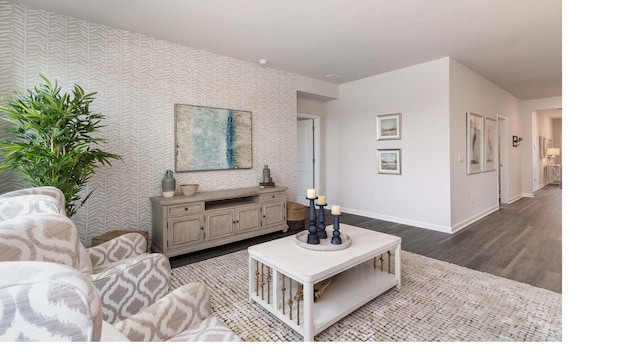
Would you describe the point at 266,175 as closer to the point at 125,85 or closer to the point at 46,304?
the point at 125,85

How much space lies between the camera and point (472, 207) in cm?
456

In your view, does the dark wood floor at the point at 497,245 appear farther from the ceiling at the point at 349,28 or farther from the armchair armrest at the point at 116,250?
the ceiling at the point at 349,28

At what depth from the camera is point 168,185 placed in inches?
126

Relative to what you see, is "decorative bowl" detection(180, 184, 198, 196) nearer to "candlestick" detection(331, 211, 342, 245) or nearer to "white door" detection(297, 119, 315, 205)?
"candlestick" detection(331, 211, 342, 245)

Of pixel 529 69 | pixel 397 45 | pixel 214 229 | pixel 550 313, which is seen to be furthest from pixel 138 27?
pixel 529 69

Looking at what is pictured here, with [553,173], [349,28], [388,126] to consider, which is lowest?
[553,173]

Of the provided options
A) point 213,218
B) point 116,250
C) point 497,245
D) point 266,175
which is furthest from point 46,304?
point 497,245

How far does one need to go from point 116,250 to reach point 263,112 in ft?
9.49

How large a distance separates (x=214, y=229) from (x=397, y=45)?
3.18 meters

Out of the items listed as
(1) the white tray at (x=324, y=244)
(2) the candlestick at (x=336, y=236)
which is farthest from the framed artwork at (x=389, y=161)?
(2) the candlestick at (x=336, y=236)

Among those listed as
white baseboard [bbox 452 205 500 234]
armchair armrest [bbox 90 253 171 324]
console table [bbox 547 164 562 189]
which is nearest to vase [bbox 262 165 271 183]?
armchair armrest [bbox 90 253 171 324]

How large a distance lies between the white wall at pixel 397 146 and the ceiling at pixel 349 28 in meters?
0.39

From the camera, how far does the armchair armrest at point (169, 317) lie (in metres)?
1.03
